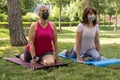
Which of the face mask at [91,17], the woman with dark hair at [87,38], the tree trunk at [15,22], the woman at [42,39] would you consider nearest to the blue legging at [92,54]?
the woman with dark hair at [87,38]

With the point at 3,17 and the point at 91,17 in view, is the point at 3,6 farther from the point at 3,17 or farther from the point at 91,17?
the point at 91,17

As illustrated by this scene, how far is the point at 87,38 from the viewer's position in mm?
8086

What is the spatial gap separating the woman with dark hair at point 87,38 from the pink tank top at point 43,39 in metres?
0.96

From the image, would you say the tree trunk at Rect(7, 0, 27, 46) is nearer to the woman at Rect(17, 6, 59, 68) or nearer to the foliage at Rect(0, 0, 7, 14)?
the woman at Rect(17, 6, 59, 68)

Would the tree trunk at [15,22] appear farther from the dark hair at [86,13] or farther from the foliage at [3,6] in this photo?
the foliage at [3,6]

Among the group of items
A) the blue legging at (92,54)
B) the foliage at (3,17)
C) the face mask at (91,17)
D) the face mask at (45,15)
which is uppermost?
the face mask at (45,15)

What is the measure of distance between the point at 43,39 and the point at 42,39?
0.02 meters

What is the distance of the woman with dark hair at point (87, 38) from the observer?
7793 millimetres

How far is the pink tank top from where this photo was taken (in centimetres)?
708

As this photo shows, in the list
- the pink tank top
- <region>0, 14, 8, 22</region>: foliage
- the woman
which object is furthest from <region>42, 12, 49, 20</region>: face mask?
<region>0, 14, 8, 22</region>: foliage

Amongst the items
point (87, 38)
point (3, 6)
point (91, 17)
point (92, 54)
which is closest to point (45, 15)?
point (91, 17)

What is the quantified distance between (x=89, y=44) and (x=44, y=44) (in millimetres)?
1425

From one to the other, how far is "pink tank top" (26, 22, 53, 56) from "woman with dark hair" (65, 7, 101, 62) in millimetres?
962

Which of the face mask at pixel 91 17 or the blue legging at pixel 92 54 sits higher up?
the face mask at pixel 91 17
